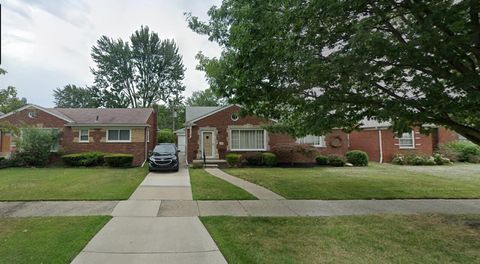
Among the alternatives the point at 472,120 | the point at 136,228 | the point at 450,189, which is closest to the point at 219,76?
the point at 136,228

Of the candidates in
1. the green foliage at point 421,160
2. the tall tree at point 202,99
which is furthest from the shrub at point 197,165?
the tall tree at point 202,99

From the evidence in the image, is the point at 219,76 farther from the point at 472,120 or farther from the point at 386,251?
the point at 472,120

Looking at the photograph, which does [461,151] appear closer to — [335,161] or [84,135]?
[335,161]

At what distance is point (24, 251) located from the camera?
16.1 ft

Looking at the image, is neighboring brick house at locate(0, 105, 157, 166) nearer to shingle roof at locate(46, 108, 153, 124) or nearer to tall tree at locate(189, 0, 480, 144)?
shingle roof at locate(46, 108, 153, 124)

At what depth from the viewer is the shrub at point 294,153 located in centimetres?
2092

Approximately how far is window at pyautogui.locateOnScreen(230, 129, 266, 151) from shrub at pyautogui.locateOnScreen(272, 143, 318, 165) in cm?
120

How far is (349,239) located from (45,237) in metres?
5.61

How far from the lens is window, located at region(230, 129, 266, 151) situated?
866 inches

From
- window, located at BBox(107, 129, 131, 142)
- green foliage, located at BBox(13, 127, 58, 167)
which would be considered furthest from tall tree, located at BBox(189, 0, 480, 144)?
green foliage, located at BBox(13, 127, 58, 167)

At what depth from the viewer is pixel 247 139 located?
868 inches

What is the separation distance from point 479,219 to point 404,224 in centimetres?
210

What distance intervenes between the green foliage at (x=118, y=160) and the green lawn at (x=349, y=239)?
14.3m

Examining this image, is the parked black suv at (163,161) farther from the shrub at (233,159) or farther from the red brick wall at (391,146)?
the red brick wall at (391,146)
